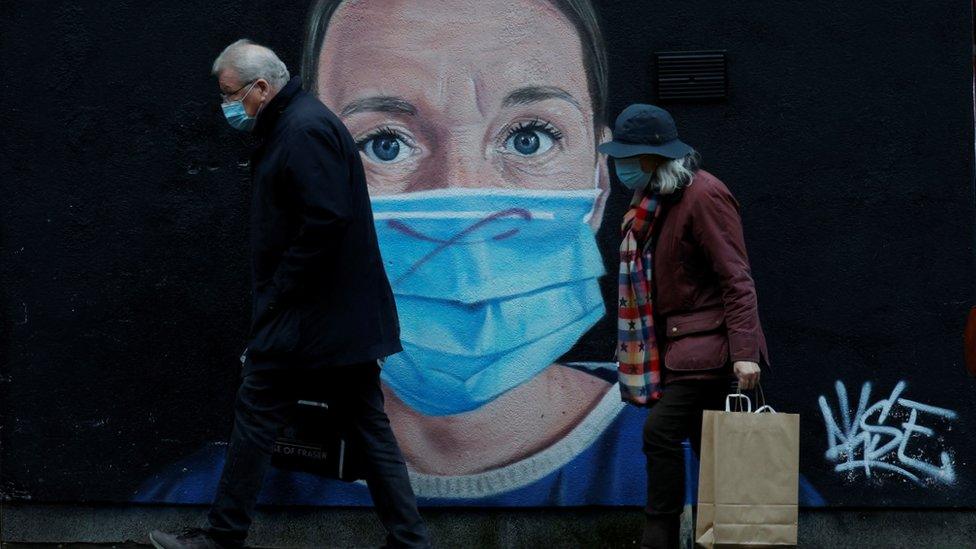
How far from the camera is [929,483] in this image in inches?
222

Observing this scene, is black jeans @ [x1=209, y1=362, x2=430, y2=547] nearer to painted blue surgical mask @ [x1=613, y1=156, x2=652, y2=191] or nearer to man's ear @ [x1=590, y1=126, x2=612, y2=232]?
painted blue surgical mask @ [x1=613, y1=156, x2=652, y2=191]

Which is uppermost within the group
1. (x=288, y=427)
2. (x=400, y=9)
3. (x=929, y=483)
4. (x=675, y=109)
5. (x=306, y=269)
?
(x=400, y=9)

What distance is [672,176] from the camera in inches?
185

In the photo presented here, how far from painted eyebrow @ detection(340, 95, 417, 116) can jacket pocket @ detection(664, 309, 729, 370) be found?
5.46 ft

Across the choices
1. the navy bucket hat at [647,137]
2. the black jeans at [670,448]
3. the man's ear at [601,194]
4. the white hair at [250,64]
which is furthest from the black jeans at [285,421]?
the man's ear at [601,194]

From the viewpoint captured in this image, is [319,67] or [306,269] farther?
[319,67]

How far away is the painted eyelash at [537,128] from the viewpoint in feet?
18.7

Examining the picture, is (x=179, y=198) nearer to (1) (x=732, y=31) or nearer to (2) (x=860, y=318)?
(1) (x=732, y=31)

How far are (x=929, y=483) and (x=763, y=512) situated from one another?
156 centimetres

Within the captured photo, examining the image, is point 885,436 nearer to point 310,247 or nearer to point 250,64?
point 310,247

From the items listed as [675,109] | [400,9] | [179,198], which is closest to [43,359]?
[179,198]

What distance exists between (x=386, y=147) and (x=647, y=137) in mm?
1430

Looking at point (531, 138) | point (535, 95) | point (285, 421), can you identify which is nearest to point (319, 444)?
point (285, 421)

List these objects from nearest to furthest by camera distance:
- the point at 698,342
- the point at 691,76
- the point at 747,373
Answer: the point at 747,373
the point at 698,342
the point at 691,76
